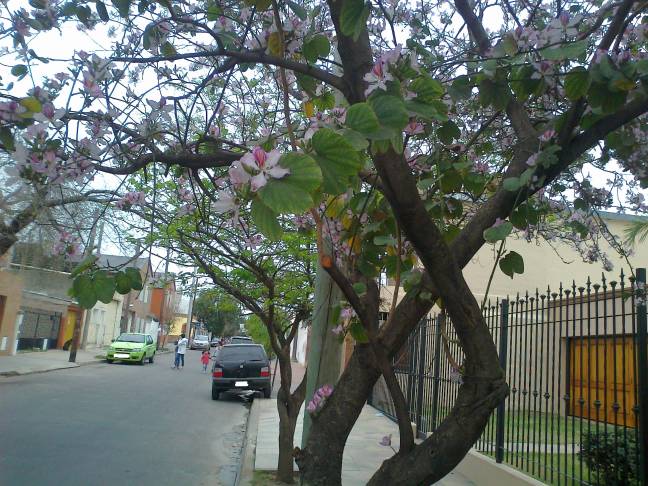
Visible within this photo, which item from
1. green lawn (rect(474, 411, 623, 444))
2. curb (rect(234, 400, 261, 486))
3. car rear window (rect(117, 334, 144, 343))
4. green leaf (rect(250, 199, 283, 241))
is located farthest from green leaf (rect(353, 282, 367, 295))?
car rear window (rect(117, 334, 144, 343))

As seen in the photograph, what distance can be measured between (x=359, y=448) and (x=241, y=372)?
318 inches

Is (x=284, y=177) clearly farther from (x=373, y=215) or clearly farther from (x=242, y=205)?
(x=373, y=215)

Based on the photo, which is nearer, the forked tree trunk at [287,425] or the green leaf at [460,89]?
the green leaf at [460,89]

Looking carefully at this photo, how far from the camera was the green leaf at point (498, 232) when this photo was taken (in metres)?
2.52

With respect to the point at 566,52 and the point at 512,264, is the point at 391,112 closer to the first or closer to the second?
the point at 566,52

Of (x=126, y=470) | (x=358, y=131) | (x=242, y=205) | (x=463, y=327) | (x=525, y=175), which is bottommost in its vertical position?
(x=126, y=470)

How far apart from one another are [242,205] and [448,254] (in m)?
0.94

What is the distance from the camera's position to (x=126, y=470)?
7.88 m

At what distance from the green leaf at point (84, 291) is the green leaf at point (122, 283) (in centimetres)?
10

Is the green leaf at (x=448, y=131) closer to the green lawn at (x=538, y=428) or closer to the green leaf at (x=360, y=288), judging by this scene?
the green leaf at (x=360, y=288)

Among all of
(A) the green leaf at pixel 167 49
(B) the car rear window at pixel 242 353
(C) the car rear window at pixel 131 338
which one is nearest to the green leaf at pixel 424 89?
(A) the green leaf at pixel 167 49

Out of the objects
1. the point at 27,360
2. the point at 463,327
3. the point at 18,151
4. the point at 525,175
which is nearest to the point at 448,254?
the point at 463,327

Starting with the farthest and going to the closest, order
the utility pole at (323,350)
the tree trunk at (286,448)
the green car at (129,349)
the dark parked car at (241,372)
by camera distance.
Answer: the green car at (129,349) → the dark parked car at (241,372) → the tree trunk at (286,448) → the utility pole at (323,350)

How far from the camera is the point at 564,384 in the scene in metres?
7.77
